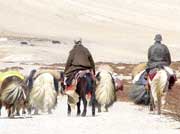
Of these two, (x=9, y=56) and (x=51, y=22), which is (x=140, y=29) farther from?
(x=9, y=56)

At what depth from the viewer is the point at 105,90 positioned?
16.4 metres

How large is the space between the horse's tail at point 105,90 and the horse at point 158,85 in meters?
0.85

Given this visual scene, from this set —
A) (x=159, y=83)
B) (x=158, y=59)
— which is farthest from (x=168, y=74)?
(x=158, y=59)

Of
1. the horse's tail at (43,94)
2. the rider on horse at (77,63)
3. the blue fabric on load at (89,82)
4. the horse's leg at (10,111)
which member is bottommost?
the horse's leg at (10,111)

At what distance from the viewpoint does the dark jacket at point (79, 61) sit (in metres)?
15.6

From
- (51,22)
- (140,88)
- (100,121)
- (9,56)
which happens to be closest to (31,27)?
(51,22)

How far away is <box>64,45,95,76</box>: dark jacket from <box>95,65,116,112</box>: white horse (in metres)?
0.72

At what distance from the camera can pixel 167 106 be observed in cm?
1864

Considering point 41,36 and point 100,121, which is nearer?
point 100,121

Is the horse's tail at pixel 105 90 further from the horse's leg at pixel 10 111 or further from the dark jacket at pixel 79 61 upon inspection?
the horse's leg at pixel 10 111

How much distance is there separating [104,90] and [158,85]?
3.90 feet

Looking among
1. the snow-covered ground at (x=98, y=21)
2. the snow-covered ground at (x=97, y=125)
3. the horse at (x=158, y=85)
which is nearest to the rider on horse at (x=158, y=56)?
the horse at (x=158, y=85)

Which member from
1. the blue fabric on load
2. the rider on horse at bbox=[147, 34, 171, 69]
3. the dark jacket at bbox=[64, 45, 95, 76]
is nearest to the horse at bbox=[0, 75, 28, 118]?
the dark jacket at bbox=[64, 45, 95, 76]

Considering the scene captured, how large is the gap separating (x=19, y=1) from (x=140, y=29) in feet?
47.0
